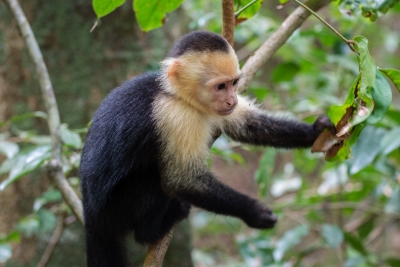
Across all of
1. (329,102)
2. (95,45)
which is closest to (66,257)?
(95,45)

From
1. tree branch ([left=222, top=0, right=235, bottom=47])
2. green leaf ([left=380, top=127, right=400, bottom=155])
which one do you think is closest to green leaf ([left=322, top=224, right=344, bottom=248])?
green leaf ([left=380, top=127, right=400, bottom=155])

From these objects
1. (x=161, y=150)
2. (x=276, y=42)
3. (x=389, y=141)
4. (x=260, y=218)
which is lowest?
(x=260, y=218)

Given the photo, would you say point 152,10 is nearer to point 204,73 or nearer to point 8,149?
point 204,73

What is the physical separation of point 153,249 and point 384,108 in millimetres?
1210

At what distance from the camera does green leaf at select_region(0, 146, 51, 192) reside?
8.03ft

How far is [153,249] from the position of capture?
7.19 feet

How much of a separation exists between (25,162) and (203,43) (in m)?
1.16

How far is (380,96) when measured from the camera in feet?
5.47

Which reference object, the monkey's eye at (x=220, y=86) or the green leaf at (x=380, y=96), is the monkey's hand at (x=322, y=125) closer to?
the monkey's eye at (x=220, y=86)

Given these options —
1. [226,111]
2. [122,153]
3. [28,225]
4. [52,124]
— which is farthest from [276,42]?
[28,225]

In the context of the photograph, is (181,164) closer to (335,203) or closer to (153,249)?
(153,249)

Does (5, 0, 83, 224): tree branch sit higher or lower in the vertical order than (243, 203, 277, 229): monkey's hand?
higher

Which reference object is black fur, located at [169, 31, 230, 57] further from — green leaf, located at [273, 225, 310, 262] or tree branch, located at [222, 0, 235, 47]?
green leaf, located at [273, 225, 310, 262]

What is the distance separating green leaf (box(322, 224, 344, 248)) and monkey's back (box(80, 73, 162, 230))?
1.42 metres
